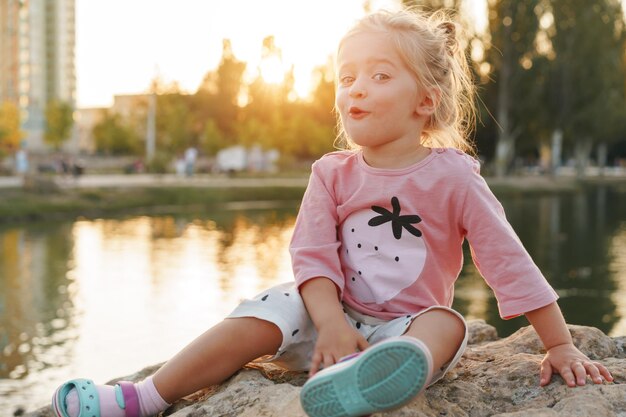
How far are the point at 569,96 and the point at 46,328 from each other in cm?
3144

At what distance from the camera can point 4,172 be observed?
90.1ft

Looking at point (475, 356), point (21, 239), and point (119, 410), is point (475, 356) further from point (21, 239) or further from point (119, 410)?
point (21, 239)

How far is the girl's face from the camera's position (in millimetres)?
2055

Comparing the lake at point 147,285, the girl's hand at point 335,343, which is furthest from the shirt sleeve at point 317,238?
the lake at point 147,285

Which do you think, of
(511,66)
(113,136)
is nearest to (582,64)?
(511,66)

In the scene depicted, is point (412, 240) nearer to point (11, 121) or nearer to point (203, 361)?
point (203, 361)

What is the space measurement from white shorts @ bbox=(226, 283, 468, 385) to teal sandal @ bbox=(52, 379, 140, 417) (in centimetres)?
33

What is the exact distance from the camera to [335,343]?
1896 millimetres

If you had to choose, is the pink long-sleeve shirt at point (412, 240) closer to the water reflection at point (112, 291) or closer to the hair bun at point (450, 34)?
the hair bun at point (450, 34)

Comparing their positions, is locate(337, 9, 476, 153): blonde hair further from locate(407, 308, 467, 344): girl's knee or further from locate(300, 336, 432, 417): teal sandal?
locate(300, 336, 432, 417): teal sandal

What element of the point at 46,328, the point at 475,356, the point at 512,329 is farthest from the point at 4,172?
the point at 475,356

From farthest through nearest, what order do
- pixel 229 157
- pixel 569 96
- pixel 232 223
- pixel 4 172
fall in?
pixel 229 157 → pixel 569 96 → pixel 4 172 → pixel 232 223

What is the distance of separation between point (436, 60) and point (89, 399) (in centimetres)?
126

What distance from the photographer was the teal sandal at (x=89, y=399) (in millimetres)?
1959
